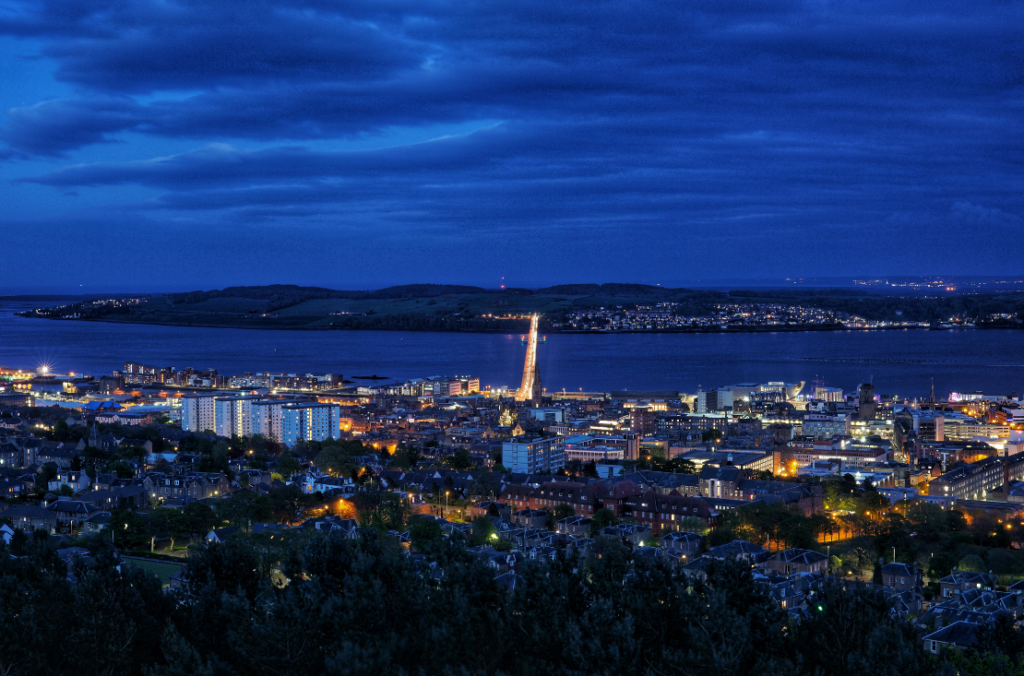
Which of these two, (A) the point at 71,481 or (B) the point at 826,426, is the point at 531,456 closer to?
(A) the point at 71,481

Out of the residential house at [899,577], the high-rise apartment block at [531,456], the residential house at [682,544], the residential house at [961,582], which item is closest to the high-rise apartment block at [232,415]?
the high-rise apartment block at [531,456]

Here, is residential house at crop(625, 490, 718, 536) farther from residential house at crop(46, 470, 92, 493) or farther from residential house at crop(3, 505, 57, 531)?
residential house at crop(46, 470, 92, 493)

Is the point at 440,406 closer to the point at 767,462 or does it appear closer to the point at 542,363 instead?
the point at 767,462

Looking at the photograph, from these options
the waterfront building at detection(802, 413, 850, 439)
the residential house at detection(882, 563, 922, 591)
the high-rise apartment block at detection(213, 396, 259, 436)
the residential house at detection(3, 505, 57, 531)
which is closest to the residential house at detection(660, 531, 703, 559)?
the residential house at detection(882, 563, 922, 591)

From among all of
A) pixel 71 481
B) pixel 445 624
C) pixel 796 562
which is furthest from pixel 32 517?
pixel 445 624

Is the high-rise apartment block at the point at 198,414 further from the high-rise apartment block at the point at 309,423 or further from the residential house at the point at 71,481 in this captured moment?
the residential house at the point at 71,481

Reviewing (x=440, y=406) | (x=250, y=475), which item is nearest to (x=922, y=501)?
(x=250, y=475)
